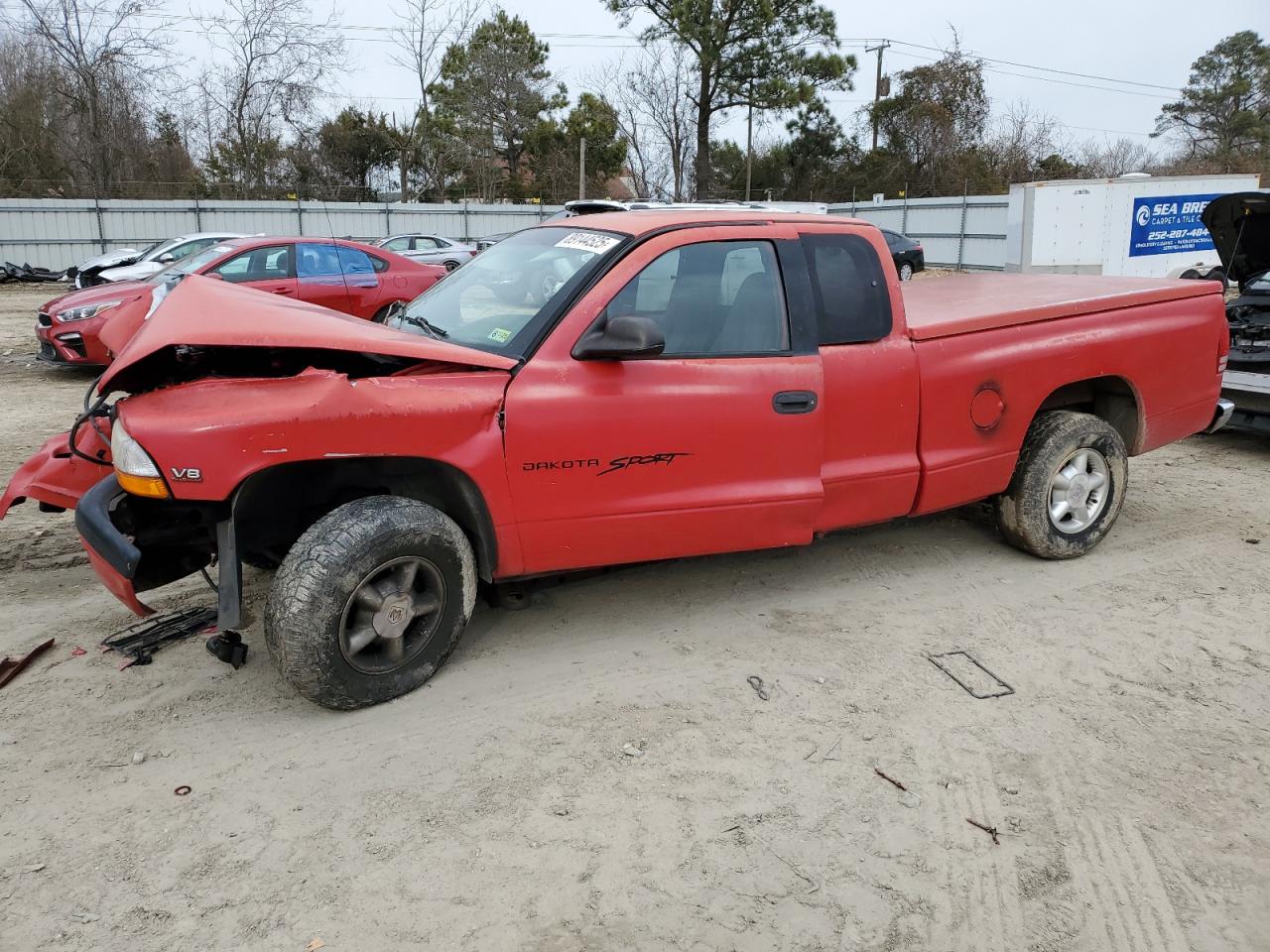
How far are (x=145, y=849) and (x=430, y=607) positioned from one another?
1.23 metres

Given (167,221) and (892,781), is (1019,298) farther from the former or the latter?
(167,221)

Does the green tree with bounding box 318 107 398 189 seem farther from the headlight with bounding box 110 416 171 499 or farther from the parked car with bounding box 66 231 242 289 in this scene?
the headlight with bounding box 110 416 171 499

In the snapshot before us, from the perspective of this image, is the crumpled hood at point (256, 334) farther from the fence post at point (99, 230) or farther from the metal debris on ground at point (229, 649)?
the fence post at point (99, 230)

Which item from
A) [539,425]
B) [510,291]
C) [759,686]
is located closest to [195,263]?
[510,291]

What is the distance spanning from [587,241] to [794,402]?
1.14 m

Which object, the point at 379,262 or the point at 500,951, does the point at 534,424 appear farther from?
the point at 379,262

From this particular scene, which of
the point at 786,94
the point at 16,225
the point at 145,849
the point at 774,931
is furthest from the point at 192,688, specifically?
the point at 786,94

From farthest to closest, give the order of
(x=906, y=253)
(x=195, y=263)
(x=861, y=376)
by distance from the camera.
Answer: (x=906, y=253), (x=195, y=263), (x=861, y=376)

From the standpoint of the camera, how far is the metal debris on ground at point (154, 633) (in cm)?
393

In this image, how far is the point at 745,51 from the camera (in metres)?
34.2

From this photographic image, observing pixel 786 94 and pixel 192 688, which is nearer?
pixel 192 688

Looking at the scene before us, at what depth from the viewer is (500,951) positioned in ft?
8.02

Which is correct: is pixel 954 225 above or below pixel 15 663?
above

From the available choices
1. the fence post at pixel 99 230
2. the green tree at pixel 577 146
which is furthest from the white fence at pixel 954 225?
the fence post at pixel 99 230
